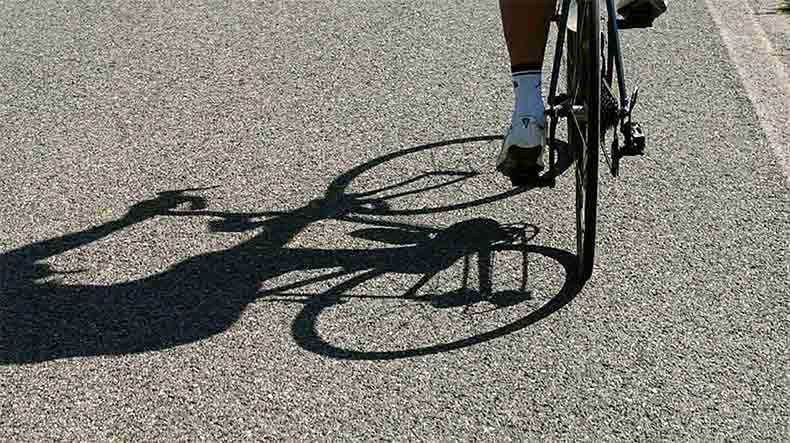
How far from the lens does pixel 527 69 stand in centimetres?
547

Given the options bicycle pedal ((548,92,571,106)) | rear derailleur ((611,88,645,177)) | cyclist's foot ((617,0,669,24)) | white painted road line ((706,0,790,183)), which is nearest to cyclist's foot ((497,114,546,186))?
bicycle pedal ((548,92,571,106))

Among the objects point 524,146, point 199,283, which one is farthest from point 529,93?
point 199,283

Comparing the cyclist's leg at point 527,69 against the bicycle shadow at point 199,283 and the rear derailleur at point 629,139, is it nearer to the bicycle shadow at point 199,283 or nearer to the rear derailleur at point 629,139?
the rear derailleur at point 629,139

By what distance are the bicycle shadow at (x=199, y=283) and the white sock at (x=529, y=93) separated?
1.85 ft

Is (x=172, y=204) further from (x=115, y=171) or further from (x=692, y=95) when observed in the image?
(x=692, y=95)

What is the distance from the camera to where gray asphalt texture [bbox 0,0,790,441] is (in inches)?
183

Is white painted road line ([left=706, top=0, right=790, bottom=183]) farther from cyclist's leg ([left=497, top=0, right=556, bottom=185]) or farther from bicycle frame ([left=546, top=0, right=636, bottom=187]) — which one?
cyclist's leg ([left=497, top=0, right=556, bottom=185])

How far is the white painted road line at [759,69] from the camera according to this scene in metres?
6.89

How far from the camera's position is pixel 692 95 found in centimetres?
740

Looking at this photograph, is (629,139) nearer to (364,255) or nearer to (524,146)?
(524,146)

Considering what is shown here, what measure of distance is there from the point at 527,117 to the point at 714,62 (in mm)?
2732

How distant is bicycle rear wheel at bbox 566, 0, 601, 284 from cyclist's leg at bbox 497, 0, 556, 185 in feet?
0.43

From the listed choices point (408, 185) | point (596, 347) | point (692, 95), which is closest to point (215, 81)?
point (408, 185)

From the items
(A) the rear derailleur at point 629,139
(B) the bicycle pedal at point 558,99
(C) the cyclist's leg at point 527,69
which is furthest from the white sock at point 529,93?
(A) the rear derailleur at point 629,139
